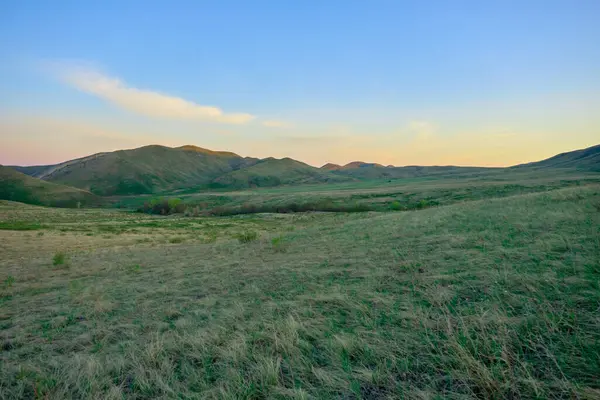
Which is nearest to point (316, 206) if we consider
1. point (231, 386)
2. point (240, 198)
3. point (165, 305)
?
point (240, 198)

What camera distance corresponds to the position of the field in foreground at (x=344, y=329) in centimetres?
356

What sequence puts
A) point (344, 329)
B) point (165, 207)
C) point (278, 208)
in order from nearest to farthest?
point (344, 329) → point (278, 208) → point (165, 207)

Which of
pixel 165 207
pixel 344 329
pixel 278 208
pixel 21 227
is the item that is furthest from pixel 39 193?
pixel 344 329

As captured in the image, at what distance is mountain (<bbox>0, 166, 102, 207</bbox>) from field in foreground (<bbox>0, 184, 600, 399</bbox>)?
142 meters

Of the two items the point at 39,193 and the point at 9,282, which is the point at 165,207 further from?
the point at 39,193

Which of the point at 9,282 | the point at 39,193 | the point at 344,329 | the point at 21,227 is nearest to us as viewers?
the point at 344,329

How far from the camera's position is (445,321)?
4.71m

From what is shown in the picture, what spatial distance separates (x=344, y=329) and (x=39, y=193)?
169136 millimetres

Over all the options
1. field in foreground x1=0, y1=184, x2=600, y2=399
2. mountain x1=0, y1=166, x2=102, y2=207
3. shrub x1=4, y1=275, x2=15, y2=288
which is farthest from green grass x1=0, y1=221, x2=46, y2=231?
mountain x1=0, y1=166, x2=102, y2=207

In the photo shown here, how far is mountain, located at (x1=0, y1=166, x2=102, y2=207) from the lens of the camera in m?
130

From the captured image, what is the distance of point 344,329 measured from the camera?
5102mm

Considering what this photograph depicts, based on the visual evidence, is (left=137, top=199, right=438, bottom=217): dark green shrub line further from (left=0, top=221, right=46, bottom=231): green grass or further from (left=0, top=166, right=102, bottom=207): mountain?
(left=0, top=166, right=102, bottom=207): mountain

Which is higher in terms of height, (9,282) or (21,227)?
(9,282)

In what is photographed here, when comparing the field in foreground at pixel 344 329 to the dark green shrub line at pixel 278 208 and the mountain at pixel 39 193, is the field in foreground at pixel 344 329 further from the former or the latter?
the mountain at pixel 39 193
